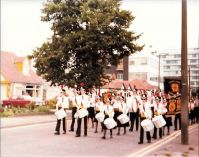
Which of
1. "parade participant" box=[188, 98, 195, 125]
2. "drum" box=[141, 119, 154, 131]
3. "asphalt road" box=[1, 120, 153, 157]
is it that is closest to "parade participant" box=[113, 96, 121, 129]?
"asphalt road" box=[1, 120, 153, 157]

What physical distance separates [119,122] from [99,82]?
17.0 m

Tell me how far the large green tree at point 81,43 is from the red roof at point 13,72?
1381cm

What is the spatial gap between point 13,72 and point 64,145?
38.2m

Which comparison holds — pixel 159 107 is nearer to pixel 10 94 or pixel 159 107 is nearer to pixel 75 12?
pixel 75 12

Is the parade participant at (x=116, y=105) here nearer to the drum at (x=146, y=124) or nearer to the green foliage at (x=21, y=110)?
the drum at (x=146, y=124)

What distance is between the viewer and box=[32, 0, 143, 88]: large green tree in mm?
34188

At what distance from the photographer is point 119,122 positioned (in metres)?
18.9

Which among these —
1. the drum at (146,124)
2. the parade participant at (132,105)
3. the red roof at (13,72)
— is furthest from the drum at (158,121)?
the red roof at (13,72)

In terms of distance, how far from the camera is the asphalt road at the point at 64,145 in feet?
40.4

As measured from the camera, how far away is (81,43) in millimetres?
34469

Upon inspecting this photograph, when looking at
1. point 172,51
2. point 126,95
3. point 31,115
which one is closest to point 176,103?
point 126,95

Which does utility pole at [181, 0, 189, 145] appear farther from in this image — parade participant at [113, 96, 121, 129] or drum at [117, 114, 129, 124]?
parade participant at [113, 96, 121, 129]

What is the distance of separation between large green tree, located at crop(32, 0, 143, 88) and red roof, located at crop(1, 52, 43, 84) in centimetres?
1381

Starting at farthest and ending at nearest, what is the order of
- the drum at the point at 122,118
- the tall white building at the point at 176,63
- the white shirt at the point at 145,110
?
1. the tall white building at the point at 176,63
2. the drum at the point at 122,118
3. the white shirt at the point at 145,110
